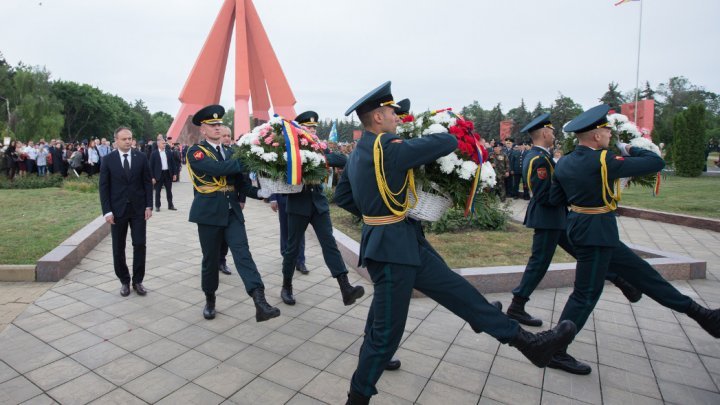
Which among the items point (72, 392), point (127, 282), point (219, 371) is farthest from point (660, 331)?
point (127, 282)

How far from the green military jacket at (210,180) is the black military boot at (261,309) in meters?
0.72

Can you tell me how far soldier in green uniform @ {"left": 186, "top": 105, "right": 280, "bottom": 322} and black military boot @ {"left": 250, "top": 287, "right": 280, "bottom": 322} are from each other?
0.25 ft

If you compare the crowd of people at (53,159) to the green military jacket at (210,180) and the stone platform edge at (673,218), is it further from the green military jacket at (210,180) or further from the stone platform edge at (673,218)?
the stone platform edge at (673,218)

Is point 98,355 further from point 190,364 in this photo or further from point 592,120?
point 592,120

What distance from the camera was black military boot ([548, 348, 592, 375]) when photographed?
3.06m

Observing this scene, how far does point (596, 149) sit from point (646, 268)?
3.19 feet

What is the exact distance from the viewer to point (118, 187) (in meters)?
4.69

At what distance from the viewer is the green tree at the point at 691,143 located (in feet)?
66.2

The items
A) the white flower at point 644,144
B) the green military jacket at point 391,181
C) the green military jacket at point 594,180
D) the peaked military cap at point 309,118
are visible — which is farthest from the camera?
the peaked military cap at point 309,118

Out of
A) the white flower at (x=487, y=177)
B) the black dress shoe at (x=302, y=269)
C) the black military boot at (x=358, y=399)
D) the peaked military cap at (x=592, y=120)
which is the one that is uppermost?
the peaked military cap at (x=592, y=120)

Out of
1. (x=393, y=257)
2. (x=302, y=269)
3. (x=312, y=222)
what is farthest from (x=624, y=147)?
(x=302, y=269)

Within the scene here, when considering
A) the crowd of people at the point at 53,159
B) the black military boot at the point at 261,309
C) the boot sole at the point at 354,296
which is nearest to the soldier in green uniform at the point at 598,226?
the boot sole at the point at 354,296

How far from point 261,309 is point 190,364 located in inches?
26.6

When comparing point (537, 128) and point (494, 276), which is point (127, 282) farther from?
point (537, 128)
